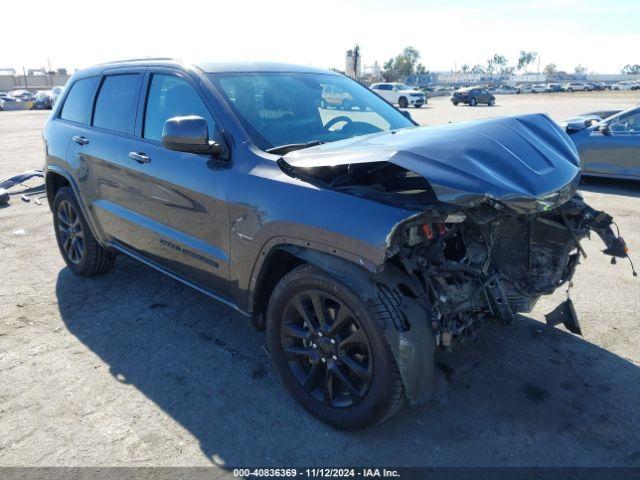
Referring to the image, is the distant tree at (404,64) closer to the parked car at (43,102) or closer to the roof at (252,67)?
the parked car at (43,102)

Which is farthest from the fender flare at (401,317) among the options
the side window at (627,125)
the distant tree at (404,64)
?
the distant tree at (404,64)

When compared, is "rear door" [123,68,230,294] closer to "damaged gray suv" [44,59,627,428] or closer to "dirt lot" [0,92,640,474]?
"damaged gray suv" [44,59,627,428]

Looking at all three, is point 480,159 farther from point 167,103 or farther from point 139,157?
point 139,157

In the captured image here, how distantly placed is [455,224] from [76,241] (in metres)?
3.78

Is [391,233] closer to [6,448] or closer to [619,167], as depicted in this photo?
[6,448]

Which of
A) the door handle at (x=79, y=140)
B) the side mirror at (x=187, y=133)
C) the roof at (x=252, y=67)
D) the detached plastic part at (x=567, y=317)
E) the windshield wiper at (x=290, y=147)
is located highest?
the roof at (x=252, y=67)

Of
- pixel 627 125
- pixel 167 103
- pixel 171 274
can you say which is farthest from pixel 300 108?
pixel 627 125

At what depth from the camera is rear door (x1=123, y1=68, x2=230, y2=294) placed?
3.26 metres

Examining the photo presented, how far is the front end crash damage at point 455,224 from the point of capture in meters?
2.50

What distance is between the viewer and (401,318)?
249 centimetres

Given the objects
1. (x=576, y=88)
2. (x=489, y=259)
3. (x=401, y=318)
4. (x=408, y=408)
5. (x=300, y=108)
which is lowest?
(x=408, y=408)

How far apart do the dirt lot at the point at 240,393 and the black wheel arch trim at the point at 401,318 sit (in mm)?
467

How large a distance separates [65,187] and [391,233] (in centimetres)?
392

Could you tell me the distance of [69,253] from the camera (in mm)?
5172
